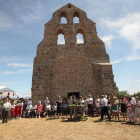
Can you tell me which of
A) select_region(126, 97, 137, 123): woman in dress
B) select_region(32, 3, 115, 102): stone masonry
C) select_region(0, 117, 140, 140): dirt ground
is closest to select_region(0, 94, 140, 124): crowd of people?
select_region(126, 97, 137, 123): woman in dress

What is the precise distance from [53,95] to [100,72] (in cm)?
569

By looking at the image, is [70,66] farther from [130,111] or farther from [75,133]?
[75,133]

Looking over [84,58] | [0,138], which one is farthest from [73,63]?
[0,138]

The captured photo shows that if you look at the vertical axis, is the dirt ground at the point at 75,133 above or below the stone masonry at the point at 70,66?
below

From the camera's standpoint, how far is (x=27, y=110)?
9922 mm

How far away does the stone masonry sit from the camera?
11977mm

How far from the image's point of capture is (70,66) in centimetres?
1270

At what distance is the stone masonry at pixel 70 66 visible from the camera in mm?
11977

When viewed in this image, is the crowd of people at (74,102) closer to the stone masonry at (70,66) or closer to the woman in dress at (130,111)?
the woman in dress at (130,111)

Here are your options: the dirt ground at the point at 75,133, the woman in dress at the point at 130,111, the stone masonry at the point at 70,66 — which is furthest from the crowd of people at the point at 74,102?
the stone masonry at the point at 70,66

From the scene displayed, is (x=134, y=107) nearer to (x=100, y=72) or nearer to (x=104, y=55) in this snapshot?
(x=100, y=72)

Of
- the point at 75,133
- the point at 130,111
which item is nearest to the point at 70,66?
the point at 130,111

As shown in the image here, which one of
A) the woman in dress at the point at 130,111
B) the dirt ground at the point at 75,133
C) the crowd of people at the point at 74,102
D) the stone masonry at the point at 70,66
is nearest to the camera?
the dirt ground at the point at 75,133

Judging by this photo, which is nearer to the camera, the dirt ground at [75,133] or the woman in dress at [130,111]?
the dirt ground at [75,133]
